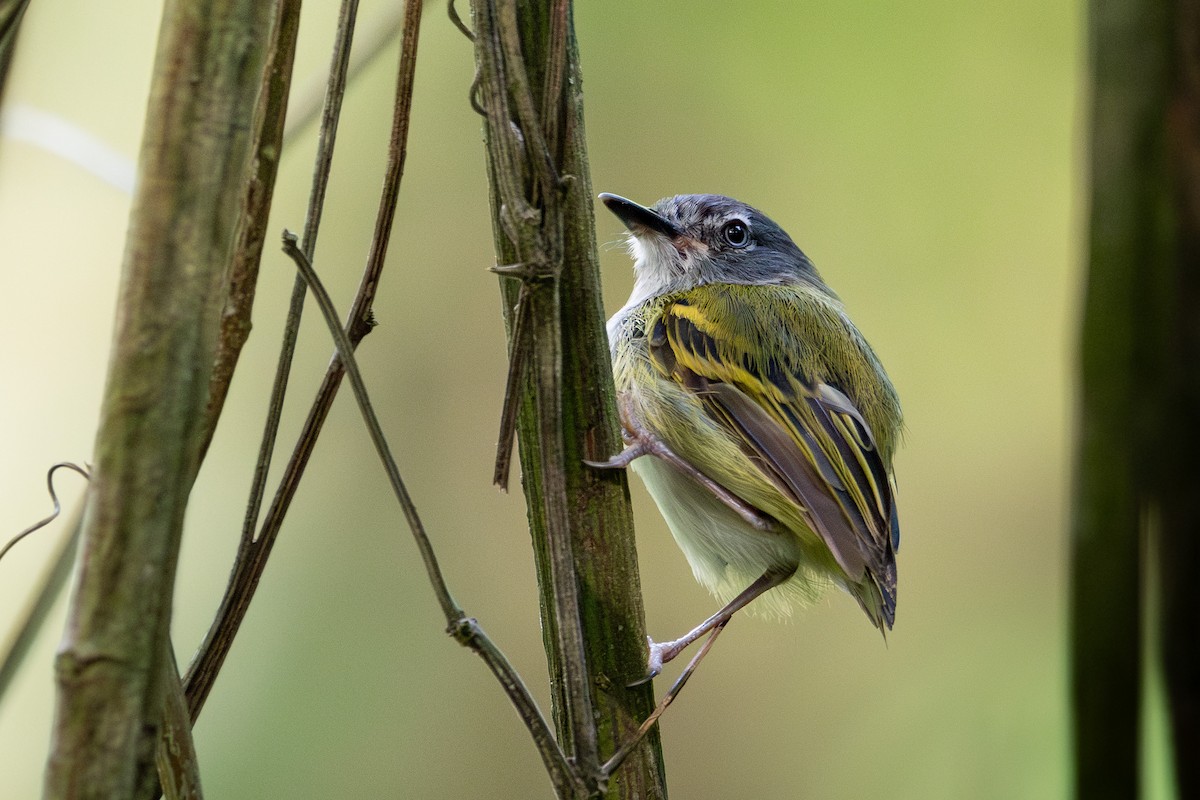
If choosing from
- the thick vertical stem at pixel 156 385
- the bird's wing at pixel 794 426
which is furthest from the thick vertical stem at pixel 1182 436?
the bird's wing at pixel 794 426

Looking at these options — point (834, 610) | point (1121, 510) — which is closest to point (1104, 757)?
point (1121, 510)

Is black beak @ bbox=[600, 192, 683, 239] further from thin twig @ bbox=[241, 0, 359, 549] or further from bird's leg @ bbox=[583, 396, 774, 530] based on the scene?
thin twig @ bbox=[241, 0, 359, 549]

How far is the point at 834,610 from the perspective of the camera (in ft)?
10.4

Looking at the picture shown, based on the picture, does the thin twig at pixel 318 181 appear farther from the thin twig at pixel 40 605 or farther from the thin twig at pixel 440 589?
the thin twig at pixel 40 605

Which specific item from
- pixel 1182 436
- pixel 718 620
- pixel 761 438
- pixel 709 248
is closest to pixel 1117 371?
pixel 1182 436

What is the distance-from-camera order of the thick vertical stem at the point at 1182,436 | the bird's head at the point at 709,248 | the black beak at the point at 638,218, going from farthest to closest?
the bird's head at the point at 709,248
the black beak at the point at 638,218
the thick vertical stem at the point at 1182,436

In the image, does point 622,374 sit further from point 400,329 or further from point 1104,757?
point 1104,757

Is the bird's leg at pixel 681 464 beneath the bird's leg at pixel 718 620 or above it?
above

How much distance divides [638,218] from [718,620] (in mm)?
1074

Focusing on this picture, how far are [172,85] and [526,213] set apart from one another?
1.53ft

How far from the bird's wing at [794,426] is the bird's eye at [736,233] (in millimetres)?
538

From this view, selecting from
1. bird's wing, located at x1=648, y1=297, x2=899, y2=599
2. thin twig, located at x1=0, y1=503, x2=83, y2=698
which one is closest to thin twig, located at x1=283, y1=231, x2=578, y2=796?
thin twig, located at x1=0, y1=503, x2=83, y2=698

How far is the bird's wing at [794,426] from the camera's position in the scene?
6.03 feet

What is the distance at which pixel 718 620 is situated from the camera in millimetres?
1660
